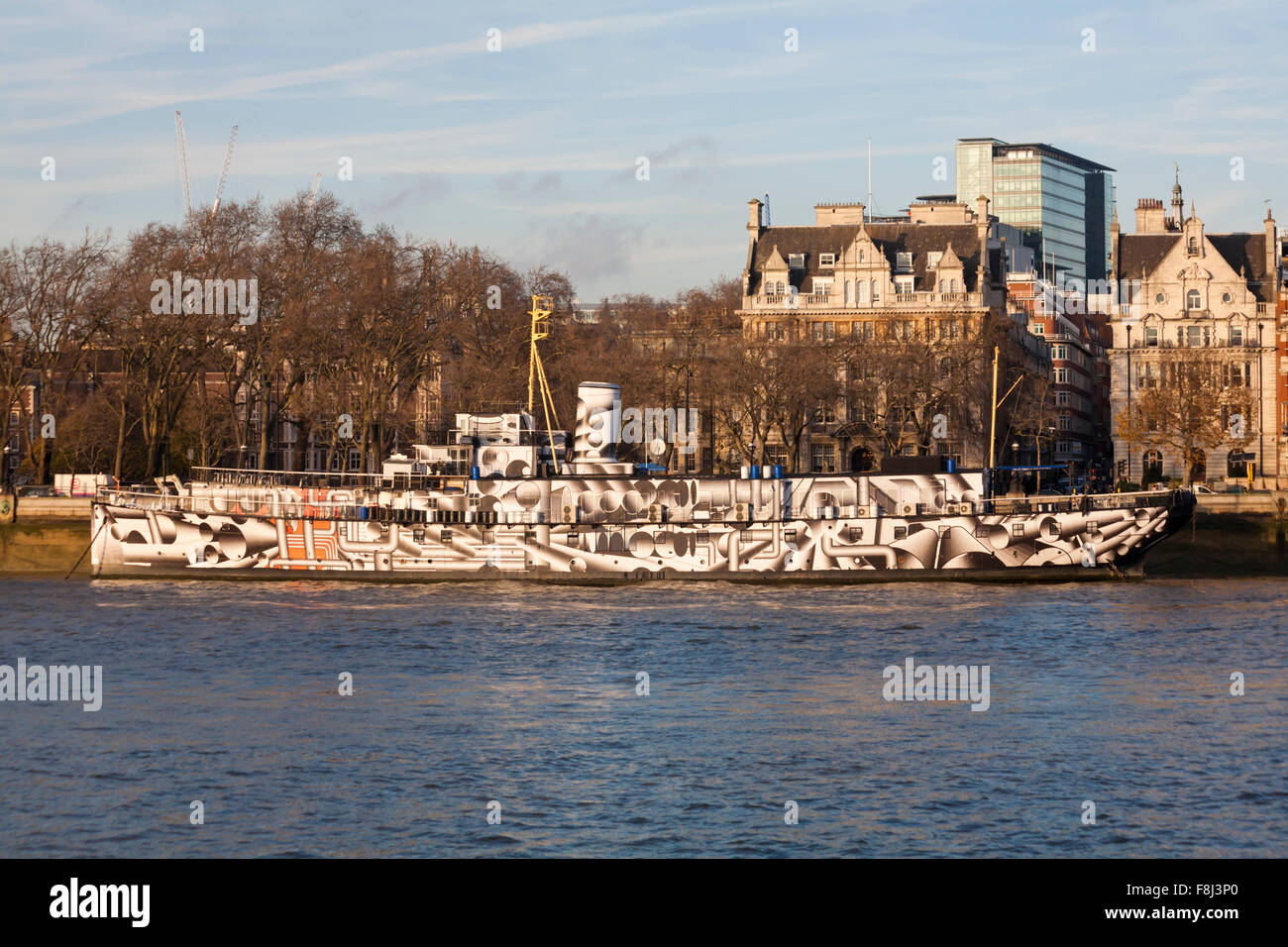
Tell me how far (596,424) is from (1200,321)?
67.6 metres

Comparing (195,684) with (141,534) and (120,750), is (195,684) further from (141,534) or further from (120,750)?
(141,534)

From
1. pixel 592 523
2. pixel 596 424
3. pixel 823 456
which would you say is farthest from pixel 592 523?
pixel 823 456

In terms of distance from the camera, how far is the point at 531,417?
70.4 meters

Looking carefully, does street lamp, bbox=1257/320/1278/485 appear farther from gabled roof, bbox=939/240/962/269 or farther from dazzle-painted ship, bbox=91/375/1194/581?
dazzle-painted ship, bbox=91/375/1194/581

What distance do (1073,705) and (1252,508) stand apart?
49186mm

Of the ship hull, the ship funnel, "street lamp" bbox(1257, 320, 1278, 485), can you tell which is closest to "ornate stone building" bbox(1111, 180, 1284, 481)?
"street lamp" bbox(1257, 320, 1278, 485)

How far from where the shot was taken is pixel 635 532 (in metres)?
67.2

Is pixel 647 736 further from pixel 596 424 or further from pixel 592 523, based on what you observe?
pixel 596 424

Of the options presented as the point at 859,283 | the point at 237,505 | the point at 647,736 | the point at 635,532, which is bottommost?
the point at 647,736

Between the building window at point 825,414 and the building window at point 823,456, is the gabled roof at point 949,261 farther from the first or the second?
the building window at point 823,456

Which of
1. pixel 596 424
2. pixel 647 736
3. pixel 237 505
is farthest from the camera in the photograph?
pixel 237 505

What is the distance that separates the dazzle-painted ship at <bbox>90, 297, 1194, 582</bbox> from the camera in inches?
2557

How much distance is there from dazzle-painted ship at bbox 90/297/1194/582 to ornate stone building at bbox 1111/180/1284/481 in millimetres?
54231
